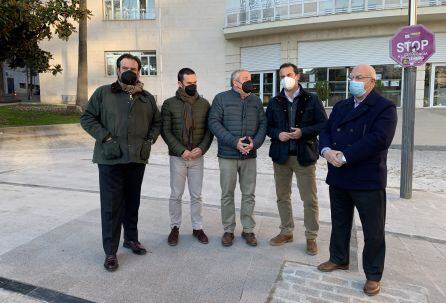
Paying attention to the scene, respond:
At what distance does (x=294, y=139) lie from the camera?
166 inches

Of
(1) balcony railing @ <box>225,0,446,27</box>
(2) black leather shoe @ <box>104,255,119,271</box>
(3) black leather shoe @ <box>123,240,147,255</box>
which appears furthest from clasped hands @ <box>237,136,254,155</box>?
Answer: (1) balcony railing @ <box>225,0,446,27</box>

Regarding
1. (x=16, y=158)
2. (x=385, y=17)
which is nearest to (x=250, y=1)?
(x=385, y=17)

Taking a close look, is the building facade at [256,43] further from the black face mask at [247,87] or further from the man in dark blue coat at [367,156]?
the man in dark blue coat at [367,156]

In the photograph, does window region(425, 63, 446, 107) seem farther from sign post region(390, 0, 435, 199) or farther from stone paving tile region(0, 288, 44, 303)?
stone paving tile region(0, 288, 44, 303)

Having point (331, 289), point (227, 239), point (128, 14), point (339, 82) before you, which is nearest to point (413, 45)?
point (227, 239)

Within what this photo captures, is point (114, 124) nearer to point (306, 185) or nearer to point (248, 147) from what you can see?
point (248, 147)

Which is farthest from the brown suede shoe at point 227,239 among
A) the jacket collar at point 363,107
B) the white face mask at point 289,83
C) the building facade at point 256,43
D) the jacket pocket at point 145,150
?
the building facade at point 256,43

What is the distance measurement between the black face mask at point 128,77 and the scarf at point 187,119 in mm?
689

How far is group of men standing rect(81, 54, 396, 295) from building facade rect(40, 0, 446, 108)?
58.1ft

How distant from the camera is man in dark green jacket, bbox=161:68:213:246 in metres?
4.37

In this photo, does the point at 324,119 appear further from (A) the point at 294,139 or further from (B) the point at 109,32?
(B) the point at 109,32

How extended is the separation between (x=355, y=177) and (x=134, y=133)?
209 centimetres

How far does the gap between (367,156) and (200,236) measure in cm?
217

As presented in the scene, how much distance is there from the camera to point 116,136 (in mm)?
3846
